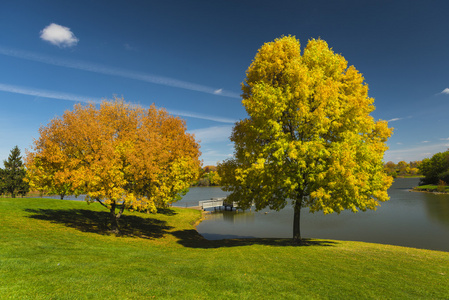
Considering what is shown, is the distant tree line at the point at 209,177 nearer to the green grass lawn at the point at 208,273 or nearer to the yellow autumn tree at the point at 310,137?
the yellow autumn tree at the point at 310,137

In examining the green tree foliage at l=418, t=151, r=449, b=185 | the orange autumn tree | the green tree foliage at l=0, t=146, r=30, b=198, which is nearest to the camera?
the orange autumn tree

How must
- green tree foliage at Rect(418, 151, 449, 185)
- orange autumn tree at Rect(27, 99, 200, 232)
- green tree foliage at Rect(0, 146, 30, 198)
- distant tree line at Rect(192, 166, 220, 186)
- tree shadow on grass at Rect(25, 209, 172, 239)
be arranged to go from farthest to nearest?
green tree foliage at Rect(418, 151, 449, 185), green tree foliage at Rect(0, 146, 30, 198), tree shadow on grass at Rect(25, 209, 172, 239), distant tree line at Rect(192, 166, 220, 186), orange autumn tree at Rect(27, 99, 200, 232)

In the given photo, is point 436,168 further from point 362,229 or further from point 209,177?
point 209,177

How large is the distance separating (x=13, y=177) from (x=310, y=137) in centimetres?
6319

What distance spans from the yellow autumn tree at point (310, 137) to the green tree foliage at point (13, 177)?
55989 millimetres

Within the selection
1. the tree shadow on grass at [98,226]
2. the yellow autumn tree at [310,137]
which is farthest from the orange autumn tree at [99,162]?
the yellow autumn tree at [310,137]

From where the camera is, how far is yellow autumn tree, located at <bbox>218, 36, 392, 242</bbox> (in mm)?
13492

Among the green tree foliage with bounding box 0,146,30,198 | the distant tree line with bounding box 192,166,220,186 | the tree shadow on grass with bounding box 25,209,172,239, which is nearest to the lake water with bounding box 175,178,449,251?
the tree shadow on grass with bounding box 25,209,172,239

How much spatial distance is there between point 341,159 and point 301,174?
2394mm

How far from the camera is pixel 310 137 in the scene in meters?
14.8

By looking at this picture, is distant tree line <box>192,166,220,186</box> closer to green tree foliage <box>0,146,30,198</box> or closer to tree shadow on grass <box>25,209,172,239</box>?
tree shadow on grass <box>25,209,172,239</box>

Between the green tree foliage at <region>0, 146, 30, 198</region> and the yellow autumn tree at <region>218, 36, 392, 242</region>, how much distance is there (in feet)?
184

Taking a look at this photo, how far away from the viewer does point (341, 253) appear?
1359 centimetres

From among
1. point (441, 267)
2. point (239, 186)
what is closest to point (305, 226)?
point (239, 186)
